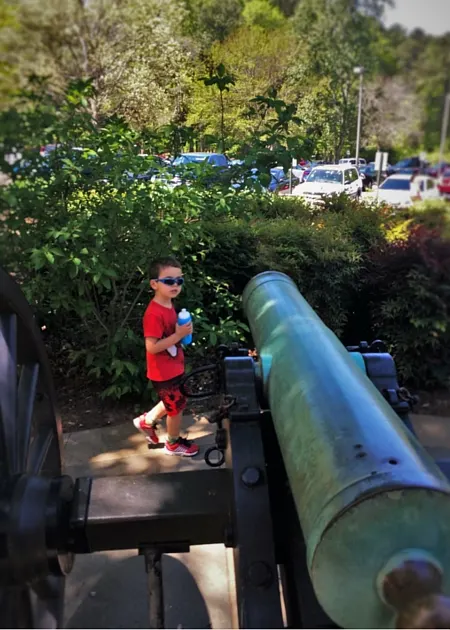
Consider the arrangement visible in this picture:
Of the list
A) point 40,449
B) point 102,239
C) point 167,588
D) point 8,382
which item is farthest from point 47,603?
point 102,239

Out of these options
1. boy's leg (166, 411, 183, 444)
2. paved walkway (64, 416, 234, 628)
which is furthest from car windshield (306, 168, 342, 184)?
boy's leg (166, 411, 183, 444)

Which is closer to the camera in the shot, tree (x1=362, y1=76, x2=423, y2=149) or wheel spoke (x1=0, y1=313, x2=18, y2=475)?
tree (x1=362, y1=76, x2=423, y2=149)

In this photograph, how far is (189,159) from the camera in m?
1.73

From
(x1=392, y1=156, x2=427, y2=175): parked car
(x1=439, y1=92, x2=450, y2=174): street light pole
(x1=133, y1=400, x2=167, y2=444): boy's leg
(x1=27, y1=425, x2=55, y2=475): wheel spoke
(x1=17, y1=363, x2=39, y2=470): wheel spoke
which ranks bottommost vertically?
(x1=133, y1=400, x2=167, y2=444): boy's leg

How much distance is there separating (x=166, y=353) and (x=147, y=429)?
2.40 feet

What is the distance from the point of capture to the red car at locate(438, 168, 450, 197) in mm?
844

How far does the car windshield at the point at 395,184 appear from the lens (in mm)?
993

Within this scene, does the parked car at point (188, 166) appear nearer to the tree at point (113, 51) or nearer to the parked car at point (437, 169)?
the tree at point (113, 51)

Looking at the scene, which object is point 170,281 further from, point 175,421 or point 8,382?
point 175,421

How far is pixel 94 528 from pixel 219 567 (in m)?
1.18

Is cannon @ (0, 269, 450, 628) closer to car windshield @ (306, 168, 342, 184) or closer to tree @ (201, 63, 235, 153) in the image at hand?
car windshield @ (306, 168, 342, 184)

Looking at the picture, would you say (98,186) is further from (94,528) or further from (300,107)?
(94,528)

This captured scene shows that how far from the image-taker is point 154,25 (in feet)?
3.55

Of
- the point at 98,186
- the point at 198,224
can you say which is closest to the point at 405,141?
the point at 98,186
